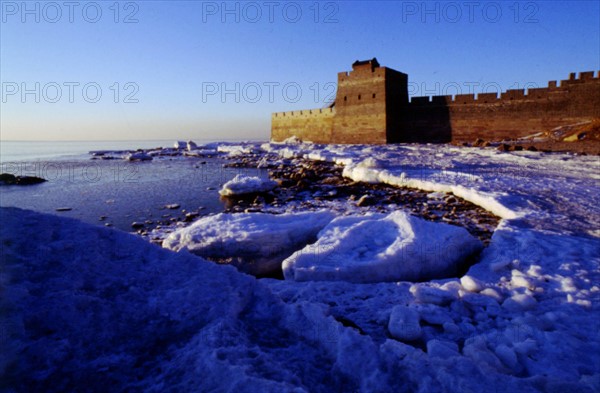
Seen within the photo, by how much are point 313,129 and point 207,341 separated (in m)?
24.5

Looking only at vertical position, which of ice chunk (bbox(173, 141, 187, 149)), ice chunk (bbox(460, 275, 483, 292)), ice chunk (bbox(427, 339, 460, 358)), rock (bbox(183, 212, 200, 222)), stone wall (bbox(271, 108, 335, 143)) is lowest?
ice chunk (bbox(427, 339, 460, 358))

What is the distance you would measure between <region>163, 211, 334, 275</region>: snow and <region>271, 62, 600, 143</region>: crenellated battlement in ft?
55.3

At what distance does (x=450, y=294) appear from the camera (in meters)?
2.22

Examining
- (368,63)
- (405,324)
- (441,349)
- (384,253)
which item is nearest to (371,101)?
(368,63)

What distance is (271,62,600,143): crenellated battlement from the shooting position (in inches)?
599

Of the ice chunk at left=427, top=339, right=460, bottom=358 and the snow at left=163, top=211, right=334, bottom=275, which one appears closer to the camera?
the ice chunk at left=427, top=339, right=460, bottom=358

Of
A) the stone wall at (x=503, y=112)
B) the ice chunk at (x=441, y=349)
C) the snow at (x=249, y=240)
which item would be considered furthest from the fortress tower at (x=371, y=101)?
the ice chunk at (x=441, y=349)

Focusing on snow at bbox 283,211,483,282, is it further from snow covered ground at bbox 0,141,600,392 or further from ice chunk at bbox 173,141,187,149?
ice chunk at bbox 173,141,187,149

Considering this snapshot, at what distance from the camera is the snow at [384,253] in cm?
273

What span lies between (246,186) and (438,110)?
52.7ft

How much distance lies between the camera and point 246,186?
6988 millimetres

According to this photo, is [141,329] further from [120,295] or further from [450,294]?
[450,294]

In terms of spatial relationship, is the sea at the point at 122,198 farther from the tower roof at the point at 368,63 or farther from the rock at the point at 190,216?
the tower roof at the point at 368,63

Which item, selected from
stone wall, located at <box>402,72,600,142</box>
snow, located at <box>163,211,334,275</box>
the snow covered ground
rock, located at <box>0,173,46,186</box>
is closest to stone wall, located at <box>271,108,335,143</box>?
stone wall, located at <box>402,72,600,142</box>
